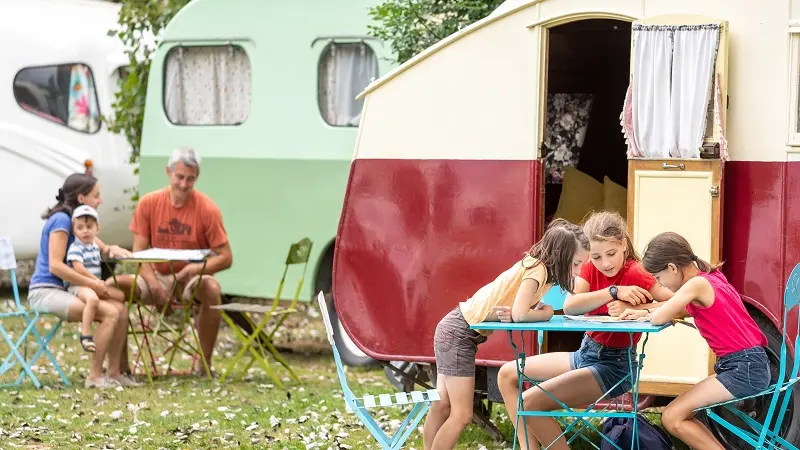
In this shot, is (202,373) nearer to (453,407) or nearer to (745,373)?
(453,407)

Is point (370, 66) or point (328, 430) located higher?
point (370, 66)

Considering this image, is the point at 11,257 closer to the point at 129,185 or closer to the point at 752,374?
the point at 129,185

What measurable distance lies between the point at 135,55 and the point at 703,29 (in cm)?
687

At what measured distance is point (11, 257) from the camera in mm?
9219

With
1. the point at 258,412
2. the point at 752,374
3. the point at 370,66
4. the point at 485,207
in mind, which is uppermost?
the point at 370,66

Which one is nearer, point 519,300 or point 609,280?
point 519,300

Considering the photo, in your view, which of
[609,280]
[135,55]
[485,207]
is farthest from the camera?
[135,55]

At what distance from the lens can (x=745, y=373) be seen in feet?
17.8

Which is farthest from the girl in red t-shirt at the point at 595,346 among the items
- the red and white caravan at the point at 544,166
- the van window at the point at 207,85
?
the van window at the point at 207,85

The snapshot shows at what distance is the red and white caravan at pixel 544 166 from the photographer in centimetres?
616

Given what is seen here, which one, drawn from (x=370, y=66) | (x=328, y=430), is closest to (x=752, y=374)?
(x=328, y=430)

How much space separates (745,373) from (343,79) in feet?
17.9

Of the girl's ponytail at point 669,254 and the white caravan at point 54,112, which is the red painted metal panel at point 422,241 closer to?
the girl's ponytail at point 669,254

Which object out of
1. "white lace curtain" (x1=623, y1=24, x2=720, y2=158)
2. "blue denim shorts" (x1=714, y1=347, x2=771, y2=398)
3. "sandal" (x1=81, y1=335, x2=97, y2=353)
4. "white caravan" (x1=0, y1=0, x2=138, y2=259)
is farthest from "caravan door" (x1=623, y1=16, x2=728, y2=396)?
"white caravan" (x1=0, y1=0, x2=138, y2=259)
